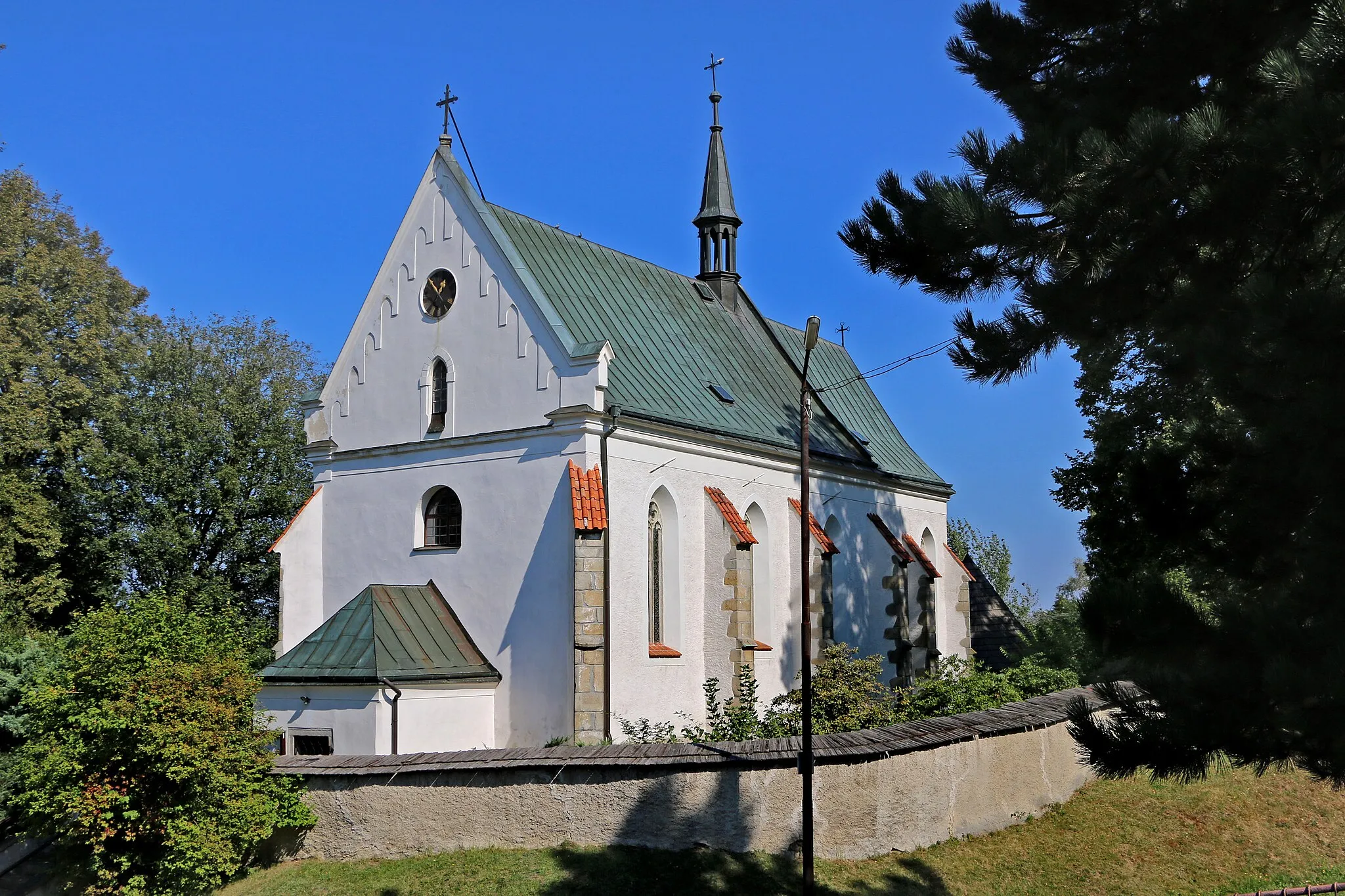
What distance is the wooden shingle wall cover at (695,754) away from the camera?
13516 mm

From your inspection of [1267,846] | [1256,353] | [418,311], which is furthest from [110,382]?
[1256,353]

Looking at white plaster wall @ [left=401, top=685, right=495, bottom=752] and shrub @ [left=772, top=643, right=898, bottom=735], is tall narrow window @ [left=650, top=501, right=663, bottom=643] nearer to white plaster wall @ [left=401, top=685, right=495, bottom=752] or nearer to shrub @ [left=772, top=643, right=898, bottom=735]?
white plaster wall @ [left=401, top=685, right=495, bottom=752]

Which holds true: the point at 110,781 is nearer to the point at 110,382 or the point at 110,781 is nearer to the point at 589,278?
the point at 589,278

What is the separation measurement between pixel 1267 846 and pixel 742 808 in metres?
7.06

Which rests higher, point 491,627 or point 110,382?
point 110,382

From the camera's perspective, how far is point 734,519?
71.6ft

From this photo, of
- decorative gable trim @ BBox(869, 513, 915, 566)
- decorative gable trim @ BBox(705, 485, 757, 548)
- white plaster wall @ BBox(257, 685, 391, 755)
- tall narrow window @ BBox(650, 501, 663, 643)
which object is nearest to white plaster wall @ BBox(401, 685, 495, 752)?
white plaster wall @ BBox(257, 685, 391, 755)

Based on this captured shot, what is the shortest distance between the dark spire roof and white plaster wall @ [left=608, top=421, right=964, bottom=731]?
7097 millimetres

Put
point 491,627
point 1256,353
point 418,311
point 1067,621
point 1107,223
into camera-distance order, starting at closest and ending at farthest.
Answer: point 1256,353 → point 1107,223 → point 491,627 → point 418,311 → point 1067,621

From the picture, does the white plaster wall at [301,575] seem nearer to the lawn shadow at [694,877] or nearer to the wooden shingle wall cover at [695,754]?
the wooden shingle wall cover at [695,754]

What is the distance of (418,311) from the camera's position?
22.2m

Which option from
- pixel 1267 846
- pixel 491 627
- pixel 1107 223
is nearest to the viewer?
pixel 1107 223

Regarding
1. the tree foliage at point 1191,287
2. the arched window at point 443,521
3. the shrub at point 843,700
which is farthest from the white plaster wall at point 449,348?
the tree foliage at point 1191,287

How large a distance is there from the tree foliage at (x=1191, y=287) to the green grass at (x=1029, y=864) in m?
5.16
